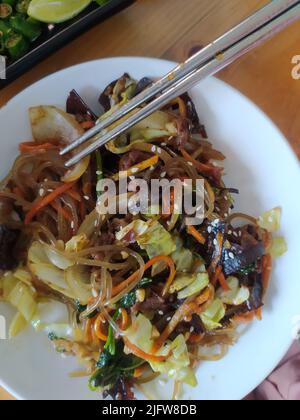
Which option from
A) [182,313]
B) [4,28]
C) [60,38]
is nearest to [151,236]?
[182,313]

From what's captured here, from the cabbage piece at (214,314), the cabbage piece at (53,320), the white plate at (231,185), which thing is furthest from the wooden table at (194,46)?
the cabbage piece at (214,314)

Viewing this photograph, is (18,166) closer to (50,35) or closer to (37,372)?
(50,35)

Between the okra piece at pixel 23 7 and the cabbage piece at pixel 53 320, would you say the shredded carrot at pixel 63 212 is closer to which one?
the cabbage piece at pixel 53 320

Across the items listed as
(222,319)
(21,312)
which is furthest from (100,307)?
(222,319)

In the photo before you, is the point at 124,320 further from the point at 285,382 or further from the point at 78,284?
the point at 285,382

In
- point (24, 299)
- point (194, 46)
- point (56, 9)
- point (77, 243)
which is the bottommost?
point (24, 299)

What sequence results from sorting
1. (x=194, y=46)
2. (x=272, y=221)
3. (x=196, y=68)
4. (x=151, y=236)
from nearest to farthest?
1. (x=196, y=68)
2. (x=151, y=236)
3. (x=272, y=221)
4. (x=194, y=46)

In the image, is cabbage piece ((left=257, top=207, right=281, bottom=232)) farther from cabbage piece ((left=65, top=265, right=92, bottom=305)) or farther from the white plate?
cabbage piece ((left=65, top=265, right=92, bottom=305))

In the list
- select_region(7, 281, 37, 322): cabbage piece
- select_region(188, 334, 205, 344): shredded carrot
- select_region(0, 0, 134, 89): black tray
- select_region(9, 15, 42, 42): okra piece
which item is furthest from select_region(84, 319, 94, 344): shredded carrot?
select_region(9, 15, 42, 42): okra piece
